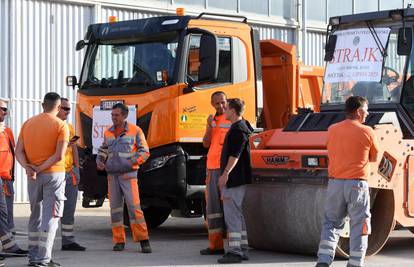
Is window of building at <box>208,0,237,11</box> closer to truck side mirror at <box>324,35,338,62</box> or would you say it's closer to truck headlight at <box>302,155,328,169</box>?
truck side mirror at <box>324,35,338,62</box>

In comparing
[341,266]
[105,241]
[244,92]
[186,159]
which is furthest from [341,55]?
[105,241]

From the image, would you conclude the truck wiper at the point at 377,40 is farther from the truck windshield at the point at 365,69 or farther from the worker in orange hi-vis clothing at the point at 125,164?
the worker in orange hi-vis clothing at the point at 125,164

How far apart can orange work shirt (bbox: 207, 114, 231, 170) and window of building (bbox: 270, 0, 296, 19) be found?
1207 centimetres

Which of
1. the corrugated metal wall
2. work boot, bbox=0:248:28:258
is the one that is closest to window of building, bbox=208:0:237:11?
the corrugated metal wall

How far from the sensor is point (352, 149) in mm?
9109

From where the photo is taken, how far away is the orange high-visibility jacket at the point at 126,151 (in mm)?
10930

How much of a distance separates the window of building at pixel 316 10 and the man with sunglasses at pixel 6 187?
13.6 m

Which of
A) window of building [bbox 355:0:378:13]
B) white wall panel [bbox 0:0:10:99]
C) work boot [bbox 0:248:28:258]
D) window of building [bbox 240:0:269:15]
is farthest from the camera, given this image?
window of building [bbox 355:0:378:13]

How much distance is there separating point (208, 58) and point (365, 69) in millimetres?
2011

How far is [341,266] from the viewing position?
10062mm

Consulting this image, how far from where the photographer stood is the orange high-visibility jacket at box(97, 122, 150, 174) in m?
10.9

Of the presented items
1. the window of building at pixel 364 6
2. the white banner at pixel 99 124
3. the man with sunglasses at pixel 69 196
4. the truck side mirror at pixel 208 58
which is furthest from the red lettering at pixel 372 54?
the window of building at pixel 364 6

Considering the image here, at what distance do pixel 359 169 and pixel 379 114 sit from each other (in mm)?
1827

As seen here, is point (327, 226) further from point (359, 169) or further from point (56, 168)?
point (56, 168)
